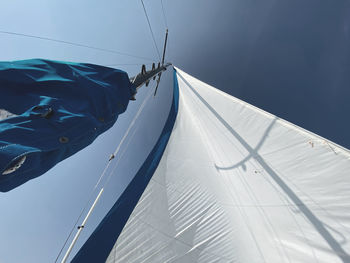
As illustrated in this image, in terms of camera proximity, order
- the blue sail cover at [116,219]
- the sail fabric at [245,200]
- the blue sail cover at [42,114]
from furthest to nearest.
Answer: the blue sail cover at [116,219] < the sail fabric at [245,200] < the blue sail cover at [42,114]

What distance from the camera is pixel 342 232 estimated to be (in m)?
1.66

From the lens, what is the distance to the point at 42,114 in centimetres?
81

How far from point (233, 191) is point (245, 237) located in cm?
62

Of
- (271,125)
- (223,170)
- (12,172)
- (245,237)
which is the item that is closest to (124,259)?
(245,237)

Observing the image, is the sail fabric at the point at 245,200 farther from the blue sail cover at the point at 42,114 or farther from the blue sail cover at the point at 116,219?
the blue sail cover at the point at 42,114

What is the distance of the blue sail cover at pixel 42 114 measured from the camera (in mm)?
702

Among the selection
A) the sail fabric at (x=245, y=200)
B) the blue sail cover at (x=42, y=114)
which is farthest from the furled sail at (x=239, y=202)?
the blue sail cover at (x=42, y=114)

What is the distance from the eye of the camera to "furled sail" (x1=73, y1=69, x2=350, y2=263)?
5.93 ft

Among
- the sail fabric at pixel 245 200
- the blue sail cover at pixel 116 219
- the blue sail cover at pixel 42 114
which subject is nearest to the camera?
the blue sail cover at pixel 42 114

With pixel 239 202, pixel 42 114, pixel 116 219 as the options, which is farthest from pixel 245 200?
pixel 42 114

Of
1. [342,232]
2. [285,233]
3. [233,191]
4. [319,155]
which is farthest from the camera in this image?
[233,191]

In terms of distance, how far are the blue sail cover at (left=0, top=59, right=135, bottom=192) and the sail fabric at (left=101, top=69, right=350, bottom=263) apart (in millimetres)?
2034

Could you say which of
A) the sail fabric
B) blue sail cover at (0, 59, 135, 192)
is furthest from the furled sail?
blue sail cover at (0, 59, 135, 192)

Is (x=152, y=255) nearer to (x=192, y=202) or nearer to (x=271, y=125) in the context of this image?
(x=192, y=202)
